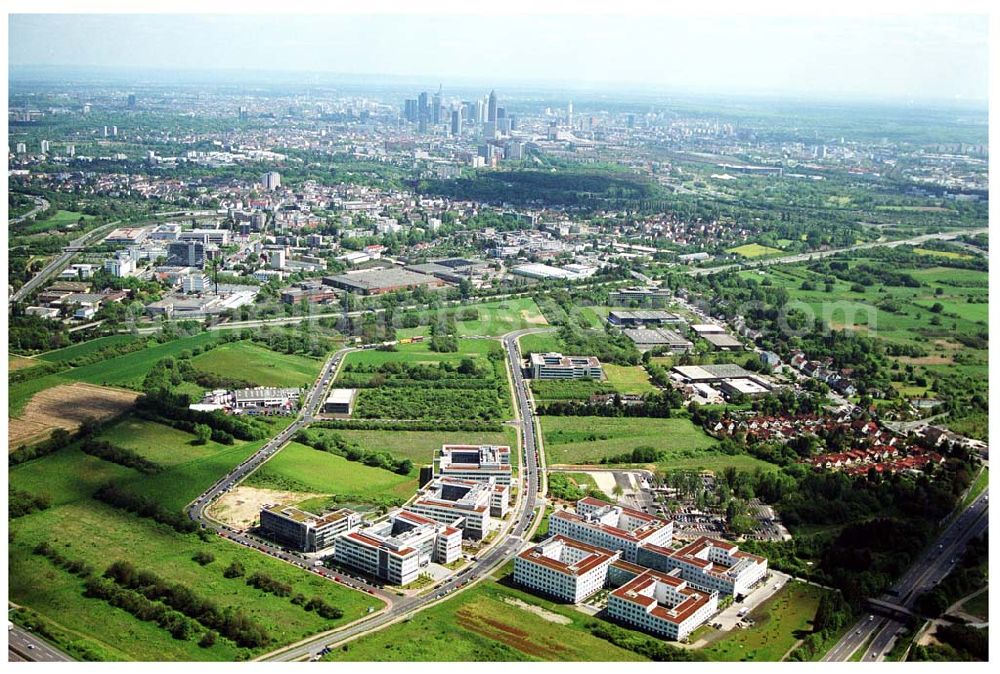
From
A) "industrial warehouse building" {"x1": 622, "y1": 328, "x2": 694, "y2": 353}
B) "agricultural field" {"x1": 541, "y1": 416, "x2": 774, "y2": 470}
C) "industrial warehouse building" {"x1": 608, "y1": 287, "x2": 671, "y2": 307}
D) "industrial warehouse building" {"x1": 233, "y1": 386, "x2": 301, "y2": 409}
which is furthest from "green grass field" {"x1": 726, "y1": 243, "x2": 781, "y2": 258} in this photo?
"industrial warehouse building" {"x1": 233, "y1": 386, "x2": 301, "y2": 409}

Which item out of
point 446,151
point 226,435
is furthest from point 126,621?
point 446,151

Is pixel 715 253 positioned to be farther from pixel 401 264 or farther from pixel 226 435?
pixel 226 435

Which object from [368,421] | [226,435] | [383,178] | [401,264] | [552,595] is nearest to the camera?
[552,595]

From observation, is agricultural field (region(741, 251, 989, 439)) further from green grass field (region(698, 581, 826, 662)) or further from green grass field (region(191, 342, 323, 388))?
green grass field (region(191, 342, 323, 388))

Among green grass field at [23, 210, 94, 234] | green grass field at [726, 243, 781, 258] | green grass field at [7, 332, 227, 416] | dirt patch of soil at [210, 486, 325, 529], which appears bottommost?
dirt patch of soil at [210, 486, 325, 529]

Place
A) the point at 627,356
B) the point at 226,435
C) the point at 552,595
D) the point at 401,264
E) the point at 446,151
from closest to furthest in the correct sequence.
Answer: the point at 552,595 < the point at 226,435 < the point at 627,356 < the point at 401,264 < the point at 446,151

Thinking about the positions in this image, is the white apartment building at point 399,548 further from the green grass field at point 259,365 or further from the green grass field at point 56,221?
the green grass field at point 56,221

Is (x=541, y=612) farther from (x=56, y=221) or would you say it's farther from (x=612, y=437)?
(x=56, y=221)
